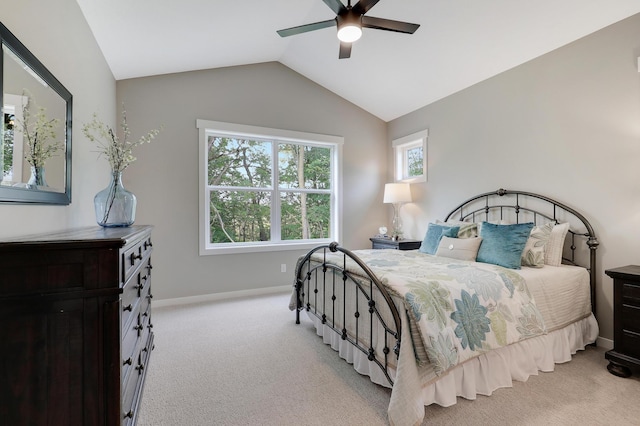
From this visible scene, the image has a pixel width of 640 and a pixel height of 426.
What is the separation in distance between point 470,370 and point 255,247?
10.3 ft

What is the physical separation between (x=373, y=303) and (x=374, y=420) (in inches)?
26.0

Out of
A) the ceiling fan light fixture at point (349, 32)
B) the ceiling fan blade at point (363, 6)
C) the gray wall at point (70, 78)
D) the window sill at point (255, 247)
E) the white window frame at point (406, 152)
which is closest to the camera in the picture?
the gray wall at point (70, 78)

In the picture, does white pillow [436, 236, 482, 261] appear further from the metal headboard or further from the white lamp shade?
the white lamp shade

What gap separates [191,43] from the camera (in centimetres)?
327

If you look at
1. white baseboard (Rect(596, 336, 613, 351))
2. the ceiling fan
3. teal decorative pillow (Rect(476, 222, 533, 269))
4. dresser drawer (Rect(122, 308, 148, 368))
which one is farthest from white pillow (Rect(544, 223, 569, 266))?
dresser drawer (Rect(122, 308, 148, 368))

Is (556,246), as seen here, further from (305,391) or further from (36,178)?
(36,178)

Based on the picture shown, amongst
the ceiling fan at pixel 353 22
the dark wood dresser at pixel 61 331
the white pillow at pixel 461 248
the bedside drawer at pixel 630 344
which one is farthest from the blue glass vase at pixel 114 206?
the bedside drawer at pixel 630 344

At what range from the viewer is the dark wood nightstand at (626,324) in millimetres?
2141

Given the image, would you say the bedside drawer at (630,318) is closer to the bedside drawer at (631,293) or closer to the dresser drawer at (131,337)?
the bedside drawer at (631,293)

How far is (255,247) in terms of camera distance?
4.37 meters

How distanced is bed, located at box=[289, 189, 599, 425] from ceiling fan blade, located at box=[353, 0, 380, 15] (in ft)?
5.83

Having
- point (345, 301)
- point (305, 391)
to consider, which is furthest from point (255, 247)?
point (305, 391)

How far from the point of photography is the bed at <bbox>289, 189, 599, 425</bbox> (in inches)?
68.3

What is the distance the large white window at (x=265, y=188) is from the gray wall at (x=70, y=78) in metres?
1.36
